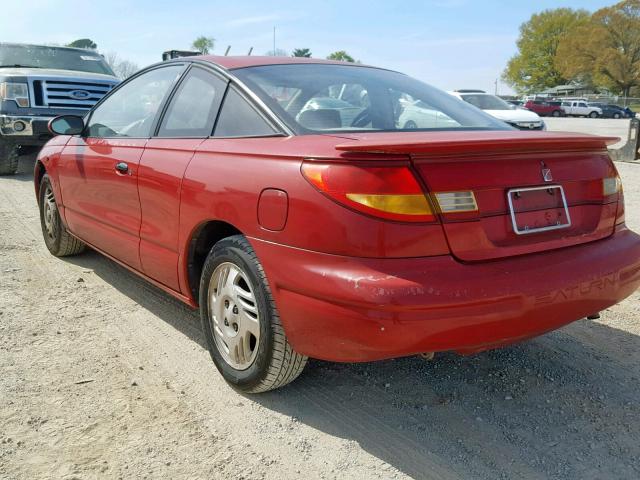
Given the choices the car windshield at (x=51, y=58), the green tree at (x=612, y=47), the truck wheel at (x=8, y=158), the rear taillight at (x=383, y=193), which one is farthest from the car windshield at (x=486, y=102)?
the green tree at (x=612, y=47)

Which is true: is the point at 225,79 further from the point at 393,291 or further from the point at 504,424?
the point at 504,424

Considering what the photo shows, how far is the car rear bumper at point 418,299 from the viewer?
2029 millimetres

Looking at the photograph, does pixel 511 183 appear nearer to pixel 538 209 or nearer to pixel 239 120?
pixel 538 209

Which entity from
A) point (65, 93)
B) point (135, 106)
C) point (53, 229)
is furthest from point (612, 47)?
point (135, 106)

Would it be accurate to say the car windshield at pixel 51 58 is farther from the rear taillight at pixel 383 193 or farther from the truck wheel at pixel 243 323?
the rear taillight at pixel 383 193

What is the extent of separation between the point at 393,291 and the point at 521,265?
543 millimetres

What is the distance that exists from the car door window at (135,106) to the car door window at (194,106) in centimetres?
15

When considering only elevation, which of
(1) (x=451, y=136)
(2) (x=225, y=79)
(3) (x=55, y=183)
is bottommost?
(3) (x=55, y=183)

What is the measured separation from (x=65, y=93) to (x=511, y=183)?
29.3 feet

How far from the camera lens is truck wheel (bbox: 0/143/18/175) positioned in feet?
31.3

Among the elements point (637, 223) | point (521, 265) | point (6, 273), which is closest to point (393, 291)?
point (521, 265)

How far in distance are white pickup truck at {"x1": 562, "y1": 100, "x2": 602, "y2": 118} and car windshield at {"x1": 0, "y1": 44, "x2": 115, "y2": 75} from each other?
47.8 m

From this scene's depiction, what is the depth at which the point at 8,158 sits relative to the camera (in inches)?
380

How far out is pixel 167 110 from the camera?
10.8 ft
